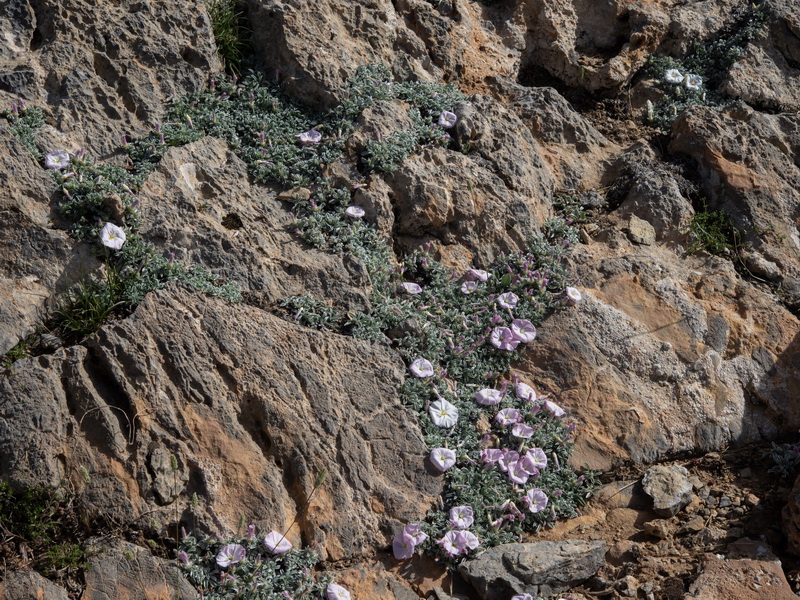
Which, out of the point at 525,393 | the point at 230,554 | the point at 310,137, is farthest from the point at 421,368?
the point at 310,137

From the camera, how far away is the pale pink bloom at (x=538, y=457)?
4582mm

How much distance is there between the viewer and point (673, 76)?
664 cm

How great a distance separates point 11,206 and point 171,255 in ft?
3.05

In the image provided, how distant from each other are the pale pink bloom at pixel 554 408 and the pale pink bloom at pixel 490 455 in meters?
0.45

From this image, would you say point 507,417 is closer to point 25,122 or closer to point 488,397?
point 488,397

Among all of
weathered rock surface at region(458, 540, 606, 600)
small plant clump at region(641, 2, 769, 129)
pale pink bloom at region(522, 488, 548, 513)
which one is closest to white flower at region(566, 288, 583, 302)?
pale pink bloom at region(522, 488, 548, 513)

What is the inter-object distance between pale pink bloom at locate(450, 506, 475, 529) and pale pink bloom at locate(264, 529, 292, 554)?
881mm

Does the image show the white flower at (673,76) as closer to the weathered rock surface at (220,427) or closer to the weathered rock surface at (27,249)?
the weathered rock surface at (220,427)

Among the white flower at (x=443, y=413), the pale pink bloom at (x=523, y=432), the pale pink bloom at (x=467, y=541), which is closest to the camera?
the pale pink bloom at (x=467, y=541)

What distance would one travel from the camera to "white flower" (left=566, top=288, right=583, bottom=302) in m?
5.14

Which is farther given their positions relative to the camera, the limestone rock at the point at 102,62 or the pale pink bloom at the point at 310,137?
the pale pink bloom at the point at 310,137

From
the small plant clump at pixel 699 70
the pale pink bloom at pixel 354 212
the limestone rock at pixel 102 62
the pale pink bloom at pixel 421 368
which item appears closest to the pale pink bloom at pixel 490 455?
the pale pink bloom at pixel 421 368

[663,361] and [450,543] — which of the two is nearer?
[450,543]

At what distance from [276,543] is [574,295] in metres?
2.47
